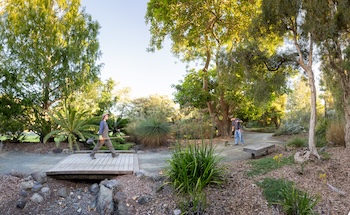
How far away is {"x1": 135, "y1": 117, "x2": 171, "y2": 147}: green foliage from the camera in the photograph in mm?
9984

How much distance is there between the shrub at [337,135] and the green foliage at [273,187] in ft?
15.6

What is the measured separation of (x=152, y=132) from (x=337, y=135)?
652 cm

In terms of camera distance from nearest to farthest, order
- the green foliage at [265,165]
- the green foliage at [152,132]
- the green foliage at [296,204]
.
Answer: the green foliage at [296,204] → the green foliage at [265,165] → the green foliage at [152,132]

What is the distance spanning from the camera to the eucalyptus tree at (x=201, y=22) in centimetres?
1162

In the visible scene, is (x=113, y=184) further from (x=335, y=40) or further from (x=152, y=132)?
(x=335, y=40)

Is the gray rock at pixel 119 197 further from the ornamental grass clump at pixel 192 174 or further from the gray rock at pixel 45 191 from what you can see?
the gray rock at pixel 45 191

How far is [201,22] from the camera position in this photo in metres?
11.9

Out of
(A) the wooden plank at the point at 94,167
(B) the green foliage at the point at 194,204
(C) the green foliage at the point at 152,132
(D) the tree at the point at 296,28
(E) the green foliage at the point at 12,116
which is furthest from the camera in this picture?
(C) the green foliage at the point at 152,132

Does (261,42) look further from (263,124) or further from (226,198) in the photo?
(263,124)

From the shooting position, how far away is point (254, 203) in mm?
3893

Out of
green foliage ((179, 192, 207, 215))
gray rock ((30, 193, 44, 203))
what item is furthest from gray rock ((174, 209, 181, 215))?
gray rock ((30, 193, 44, 203))

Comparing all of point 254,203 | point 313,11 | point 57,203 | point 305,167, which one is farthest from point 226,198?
point 313,11

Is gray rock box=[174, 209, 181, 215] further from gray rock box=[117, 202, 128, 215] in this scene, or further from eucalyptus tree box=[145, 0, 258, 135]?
eucalyptus tree box=[145, 0, 258, 135]

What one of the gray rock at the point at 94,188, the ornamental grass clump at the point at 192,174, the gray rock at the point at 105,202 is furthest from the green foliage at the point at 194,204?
the gray rock at the point at 94,188
